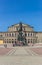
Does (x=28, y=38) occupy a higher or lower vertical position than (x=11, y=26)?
lower

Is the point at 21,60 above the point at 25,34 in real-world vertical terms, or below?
below

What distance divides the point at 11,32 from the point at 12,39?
18.0 feet

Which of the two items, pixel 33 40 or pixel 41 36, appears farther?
pixel 41 36

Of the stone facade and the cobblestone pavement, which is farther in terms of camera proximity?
the stone facade

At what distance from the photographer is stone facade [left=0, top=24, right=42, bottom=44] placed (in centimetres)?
13800

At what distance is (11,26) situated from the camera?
145 meters

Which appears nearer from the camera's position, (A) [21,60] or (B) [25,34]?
(A) [21,60]

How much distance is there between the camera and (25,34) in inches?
5512

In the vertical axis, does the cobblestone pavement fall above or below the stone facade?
below

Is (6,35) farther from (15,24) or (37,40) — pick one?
(37,40)

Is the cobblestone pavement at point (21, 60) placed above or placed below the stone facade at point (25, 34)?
below

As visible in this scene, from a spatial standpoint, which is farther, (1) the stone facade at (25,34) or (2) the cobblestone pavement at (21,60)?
(1) the stone facade at (25,34)

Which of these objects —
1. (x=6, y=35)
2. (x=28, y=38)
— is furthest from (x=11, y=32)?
(x=28, y=38)

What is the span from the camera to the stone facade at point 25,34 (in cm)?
13800
